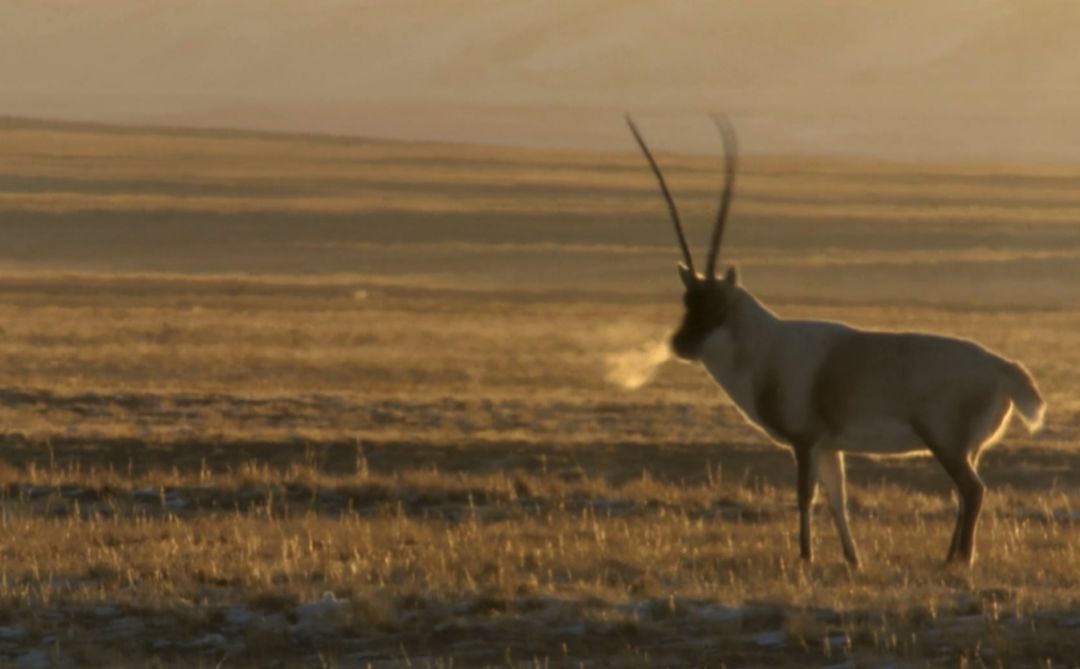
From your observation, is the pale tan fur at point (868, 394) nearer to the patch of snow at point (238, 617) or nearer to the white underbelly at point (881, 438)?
the white underbelly at point (881, 438)

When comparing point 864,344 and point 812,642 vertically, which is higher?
point 864,344

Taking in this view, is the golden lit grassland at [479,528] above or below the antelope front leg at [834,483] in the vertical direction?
below

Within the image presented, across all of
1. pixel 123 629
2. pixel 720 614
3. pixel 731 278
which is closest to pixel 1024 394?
pixel 731 278

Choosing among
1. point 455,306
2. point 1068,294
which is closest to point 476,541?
point 455,306

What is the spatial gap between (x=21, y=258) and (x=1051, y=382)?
47608 millimetres

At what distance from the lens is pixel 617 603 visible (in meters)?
11.3

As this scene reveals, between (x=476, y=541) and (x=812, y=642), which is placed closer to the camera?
(x=812, y=642)

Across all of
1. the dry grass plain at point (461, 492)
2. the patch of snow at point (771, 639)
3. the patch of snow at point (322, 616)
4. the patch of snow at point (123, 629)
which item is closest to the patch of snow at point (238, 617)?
the dry grass plain at point (461, 492)

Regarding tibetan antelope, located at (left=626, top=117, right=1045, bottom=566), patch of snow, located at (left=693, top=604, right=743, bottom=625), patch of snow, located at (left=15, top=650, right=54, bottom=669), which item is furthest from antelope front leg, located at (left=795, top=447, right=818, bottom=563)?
patch of snow, located at (left=15, top=650, right=54, bottom=669)

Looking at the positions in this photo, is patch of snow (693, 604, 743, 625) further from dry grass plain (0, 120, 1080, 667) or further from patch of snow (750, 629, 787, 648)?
patch of snow (750, 629, 787, 648)

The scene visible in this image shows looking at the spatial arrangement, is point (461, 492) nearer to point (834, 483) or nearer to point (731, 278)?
point (731, 278)

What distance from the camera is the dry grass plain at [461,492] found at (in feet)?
35.7

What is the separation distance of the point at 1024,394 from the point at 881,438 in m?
0.79

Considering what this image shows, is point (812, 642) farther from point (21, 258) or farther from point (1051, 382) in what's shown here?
point (21, 258)
